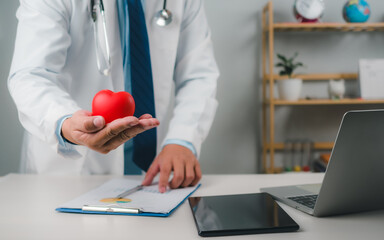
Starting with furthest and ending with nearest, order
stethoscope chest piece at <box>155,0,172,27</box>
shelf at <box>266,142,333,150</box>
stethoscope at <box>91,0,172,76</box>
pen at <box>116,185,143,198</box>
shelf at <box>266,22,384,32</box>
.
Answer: shelf at <box>266,142,333,150</box>, shelf at <box>266,22,384,32</box>, stethoscope chest piece at <box>155,0,172,27</box>, stethoscope at <box>91,0,172,76</box>, pen at <box>116,185,143,198</box>

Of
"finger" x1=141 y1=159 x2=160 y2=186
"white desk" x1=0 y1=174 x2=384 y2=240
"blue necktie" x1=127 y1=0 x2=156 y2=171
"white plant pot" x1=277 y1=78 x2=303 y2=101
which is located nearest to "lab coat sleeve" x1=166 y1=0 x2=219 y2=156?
"blue necktie" x1=127 y1=0 x2=156 y2=171

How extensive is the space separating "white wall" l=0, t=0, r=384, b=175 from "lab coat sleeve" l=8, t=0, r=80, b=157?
164 centimetres

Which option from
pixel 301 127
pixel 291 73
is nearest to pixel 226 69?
pixel 291 73

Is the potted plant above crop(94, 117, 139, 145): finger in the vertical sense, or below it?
above

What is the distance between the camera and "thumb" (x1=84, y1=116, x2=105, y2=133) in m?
0.62

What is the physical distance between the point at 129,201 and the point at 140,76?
0.47m

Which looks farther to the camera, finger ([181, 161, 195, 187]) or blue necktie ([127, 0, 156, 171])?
blue necktie ([127, 0, 156, 171])

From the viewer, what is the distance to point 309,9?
2.31 metres

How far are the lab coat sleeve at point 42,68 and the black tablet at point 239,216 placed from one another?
0.40 meters

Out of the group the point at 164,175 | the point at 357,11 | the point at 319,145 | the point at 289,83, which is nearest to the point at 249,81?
the point at 289,83

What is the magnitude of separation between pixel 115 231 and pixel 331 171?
1.13ft

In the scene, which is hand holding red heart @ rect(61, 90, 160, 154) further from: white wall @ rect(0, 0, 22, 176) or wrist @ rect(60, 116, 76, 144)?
white wall @ rect(0, 0, 22, 176)

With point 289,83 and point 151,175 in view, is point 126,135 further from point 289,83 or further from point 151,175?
point 289,83

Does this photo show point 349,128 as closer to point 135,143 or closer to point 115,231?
point 115,231
